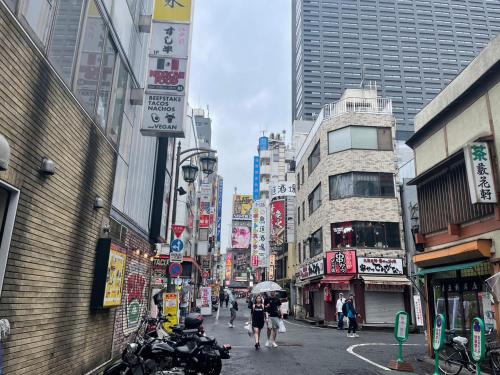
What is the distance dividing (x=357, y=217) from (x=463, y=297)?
689 inches

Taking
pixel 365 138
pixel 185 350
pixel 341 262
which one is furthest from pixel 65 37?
pixel 365 138

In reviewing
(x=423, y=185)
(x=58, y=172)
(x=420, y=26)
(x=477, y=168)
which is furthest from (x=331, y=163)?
(x=420, y=26)

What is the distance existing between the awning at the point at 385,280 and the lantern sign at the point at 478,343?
61.0 feet

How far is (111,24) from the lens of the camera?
9.37 metres

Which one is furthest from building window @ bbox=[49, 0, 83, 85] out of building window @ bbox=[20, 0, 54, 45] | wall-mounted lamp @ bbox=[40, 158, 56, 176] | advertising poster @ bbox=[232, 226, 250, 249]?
advertising poster @ bbox=[232, 226, 250, 249]

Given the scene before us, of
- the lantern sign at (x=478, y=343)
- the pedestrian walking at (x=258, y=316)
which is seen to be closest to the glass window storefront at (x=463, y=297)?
the lantern sign at (x=478, y=343)

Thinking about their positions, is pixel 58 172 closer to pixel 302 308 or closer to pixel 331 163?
pixel 331 163

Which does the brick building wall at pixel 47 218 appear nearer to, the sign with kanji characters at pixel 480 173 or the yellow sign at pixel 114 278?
the yellow sign at pixel 114 278

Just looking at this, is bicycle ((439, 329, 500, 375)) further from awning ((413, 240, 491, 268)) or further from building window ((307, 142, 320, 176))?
building window ((307, 142, 320, 176))

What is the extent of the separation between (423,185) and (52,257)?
11.3 meters

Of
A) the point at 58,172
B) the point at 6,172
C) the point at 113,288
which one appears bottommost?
the point at 113,288

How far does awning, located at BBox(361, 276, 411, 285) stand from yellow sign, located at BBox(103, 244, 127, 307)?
62.6 ft

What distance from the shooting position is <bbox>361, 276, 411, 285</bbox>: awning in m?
25.9

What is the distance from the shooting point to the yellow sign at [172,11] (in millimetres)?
11766
